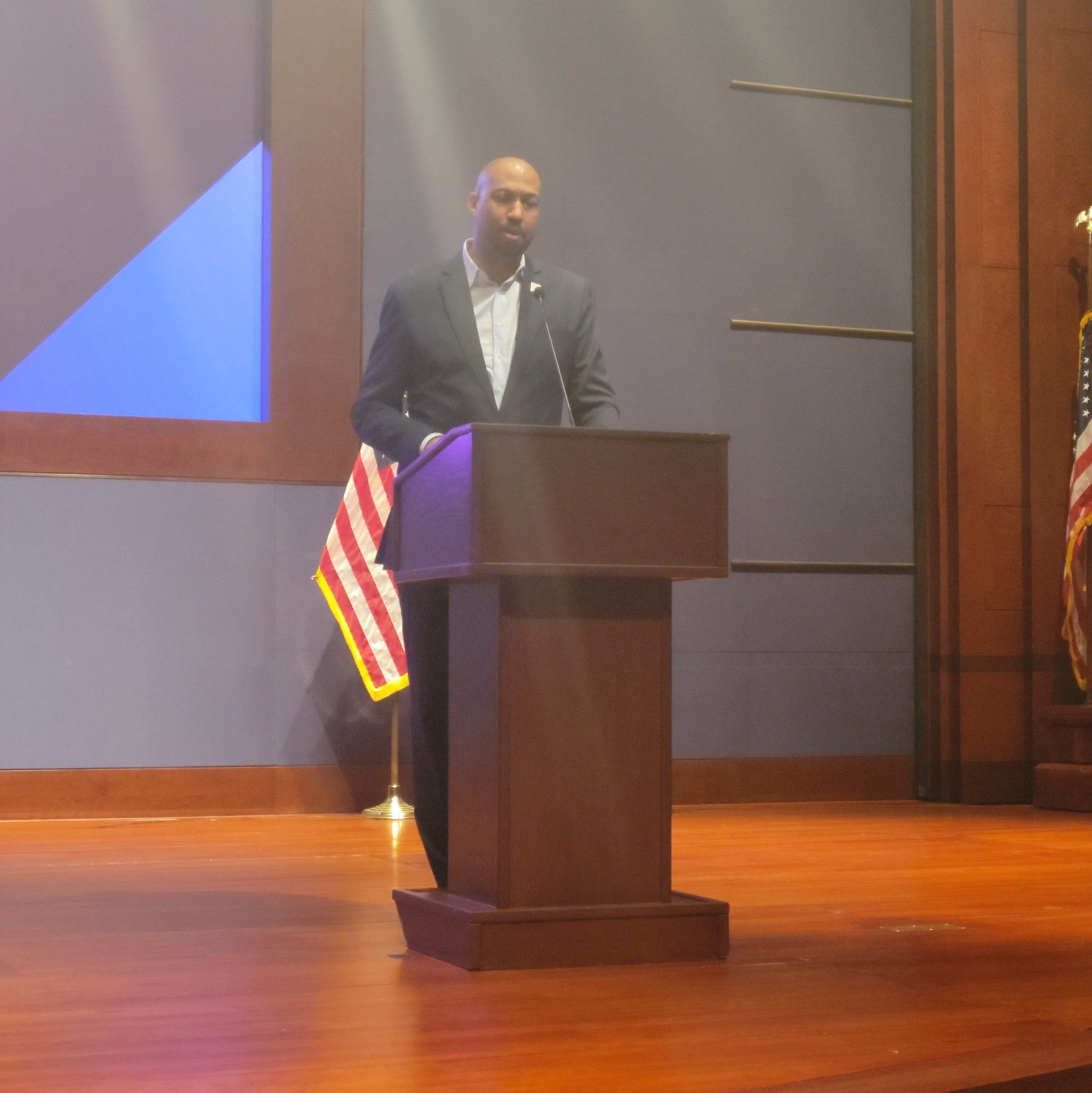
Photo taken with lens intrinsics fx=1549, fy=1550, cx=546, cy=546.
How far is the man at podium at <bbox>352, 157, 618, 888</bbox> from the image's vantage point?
8.86ft

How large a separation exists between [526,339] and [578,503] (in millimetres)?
548

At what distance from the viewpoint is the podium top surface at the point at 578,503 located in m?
2.25

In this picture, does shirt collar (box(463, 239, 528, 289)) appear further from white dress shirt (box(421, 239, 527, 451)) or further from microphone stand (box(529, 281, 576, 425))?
microphone stand (box(529, 281, 576, 425))

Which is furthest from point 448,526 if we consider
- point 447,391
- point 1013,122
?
point 1013,122

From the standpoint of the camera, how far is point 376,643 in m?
5.02

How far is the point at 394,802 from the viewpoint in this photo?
5.07m

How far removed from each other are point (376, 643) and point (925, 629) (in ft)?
7.06

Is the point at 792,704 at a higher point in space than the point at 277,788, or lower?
higher

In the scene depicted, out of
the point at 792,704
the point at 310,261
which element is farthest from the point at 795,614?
the point at 310,261

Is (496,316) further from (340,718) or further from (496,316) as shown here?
(340,718)

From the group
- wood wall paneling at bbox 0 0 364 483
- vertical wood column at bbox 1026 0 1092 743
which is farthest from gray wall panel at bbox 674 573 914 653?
wood wall paneling at bbox 0 0 364 483

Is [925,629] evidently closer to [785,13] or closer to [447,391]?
[785,13]

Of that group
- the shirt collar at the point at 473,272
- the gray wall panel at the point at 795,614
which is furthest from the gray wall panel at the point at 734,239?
the shirt collar at the point at 473,272

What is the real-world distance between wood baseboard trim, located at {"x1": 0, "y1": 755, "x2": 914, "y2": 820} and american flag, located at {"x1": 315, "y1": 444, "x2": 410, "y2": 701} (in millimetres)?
405
